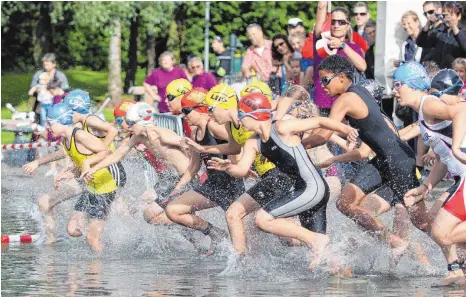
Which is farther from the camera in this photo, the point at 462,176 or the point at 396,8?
the point at 396,8

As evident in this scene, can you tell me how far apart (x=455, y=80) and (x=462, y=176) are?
926mm

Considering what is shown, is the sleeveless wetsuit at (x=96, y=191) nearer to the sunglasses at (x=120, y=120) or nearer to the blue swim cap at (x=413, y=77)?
the sunglasses at (x=120, y=120)

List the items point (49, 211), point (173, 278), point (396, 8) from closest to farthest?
1. point (173, 278)
2. point (49, 211)
3. point (396, 8)

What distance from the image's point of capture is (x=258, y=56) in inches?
714

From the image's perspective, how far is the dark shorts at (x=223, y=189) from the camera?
11.8 metres

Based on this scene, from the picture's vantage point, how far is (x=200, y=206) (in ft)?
39.1

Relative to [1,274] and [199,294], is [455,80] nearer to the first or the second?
[199,294]

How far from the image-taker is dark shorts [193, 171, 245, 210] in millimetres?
11805

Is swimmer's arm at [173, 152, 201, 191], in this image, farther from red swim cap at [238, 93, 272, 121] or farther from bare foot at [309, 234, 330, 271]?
bare foot at [309, 234, 330, 271]

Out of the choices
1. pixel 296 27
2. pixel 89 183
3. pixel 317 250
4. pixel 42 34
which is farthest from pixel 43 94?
pixel 42 34

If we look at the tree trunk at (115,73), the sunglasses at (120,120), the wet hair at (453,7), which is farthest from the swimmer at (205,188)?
the tree trunk at (115,73)

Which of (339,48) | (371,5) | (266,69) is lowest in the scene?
(371,5)

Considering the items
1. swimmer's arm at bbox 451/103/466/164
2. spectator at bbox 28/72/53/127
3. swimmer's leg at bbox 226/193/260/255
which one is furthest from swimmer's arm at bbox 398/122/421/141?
spectator at bbox 28/72/53/127

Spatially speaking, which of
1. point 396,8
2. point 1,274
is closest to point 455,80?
point 1,274
